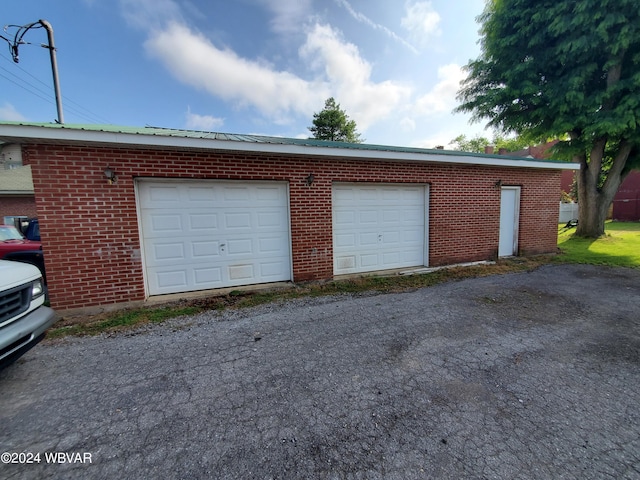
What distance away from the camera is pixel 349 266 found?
6590 mm

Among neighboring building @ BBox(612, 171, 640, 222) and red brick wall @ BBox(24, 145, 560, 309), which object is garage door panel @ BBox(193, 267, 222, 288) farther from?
neighboring building @ BBox(612, 171, 640, 222)

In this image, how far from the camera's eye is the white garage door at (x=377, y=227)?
21.1ft

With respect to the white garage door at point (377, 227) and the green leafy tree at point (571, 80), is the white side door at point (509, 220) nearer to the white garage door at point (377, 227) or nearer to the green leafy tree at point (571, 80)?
the white garage door at point (377, 227)

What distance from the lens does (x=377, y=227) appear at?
674cm

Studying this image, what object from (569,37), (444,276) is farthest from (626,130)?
(444,276)

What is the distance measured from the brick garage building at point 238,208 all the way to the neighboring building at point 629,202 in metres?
20.9

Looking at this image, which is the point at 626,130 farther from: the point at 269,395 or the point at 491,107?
the point at 269,395

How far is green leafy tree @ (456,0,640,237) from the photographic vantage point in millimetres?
8945

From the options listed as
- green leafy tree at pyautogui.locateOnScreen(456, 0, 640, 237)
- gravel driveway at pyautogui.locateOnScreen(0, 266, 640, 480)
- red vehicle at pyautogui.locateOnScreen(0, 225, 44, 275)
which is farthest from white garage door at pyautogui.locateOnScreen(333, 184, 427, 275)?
green leafy tree at pyautogui.locateOnScreen(456, 0, 640, 237)

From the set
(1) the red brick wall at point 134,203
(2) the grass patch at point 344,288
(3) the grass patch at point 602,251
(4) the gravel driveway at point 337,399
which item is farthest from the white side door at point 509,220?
(4) the gravel driveway at point 337,399

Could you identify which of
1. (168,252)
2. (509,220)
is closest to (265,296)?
(168,252)

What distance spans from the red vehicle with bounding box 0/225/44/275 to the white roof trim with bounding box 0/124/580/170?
3.49m

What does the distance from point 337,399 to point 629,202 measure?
29.9 metres

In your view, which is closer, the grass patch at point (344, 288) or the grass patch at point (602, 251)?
the grass patch at point (344, 288)
